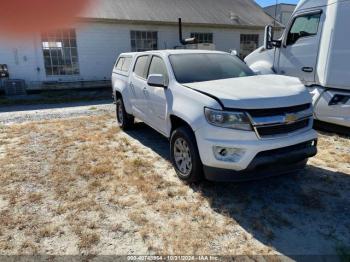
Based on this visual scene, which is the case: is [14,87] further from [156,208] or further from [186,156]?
[156,208]

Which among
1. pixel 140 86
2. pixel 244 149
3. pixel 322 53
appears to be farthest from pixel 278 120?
pixel 322 53

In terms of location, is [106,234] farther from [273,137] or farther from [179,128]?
[273,137]

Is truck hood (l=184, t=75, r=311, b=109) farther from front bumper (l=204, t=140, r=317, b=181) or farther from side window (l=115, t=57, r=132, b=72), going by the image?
side window (l=115, t=57, r=132, b=72)

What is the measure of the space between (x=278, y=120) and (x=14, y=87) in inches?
512

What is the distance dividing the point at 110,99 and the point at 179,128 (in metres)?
8.95

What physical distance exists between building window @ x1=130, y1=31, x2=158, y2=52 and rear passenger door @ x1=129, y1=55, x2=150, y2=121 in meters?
10.2

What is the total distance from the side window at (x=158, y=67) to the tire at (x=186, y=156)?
101 centimetres

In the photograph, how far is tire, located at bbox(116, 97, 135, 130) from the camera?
691cm

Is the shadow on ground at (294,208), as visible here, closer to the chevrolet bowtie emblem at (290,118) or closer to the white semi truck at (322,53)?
the chevrolet bowtie emblem at (290,118)

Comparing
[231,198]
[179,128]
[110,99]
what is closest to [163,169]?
[179,128]

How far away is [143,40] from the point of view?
1609 centimetres

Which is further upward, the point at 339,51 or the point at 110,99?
the point at 339,51

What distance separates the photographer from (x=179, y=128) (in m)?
4.13

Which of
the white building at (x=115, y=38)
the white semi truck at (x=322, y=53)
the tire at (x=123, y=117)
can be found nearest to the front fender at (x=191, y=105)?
the tire at (x=123, y=117)
